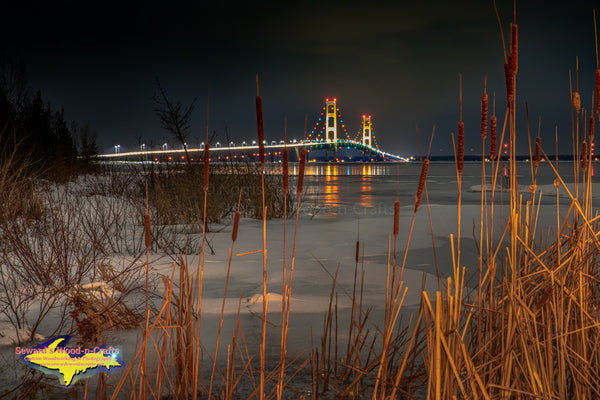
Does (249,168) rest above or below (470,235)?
above

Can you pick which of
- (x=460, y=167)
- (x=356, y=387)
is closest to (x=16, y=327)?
(x=356, y=387)

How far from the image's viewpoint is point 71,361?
1.40 m

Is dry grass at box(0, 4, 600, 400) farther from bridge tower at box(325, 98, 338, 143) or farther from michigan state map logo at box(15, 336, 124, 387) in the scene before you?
bridge tower at box(325, 98, 338, 143)

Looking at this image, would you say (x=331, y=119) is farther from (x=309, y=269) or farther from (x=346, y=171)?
(x=309, y=269)

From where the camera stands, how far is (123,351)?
221 cm

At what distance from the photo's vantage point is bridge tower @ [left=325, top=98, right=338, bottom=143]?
173ft

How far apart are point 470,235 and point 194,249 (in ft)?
11.2

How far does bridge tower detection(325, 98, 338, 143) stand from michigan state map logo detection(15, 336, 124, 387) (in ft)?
165

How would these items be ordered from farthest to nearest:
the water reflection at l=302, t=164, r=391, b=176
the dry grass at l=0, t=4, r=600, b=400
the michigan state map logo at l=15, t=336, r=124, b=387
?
the water reflection at l=302, t=164, r=391, b=176
the michigan state map logo at l=15, t=336, r=124, b=387
the dry grass at l=0, t=4, r=600, b=400

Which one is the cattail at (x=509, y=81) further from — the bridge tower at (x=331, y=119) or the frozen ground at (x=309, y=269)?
the bridge tower at (x=331, y=119)

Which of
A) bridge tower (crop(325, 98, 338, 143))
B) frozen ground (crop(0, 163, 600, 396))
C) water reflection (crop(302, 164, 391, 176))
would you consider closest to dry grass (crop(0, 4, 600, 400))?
frozen ground (crop(0, 163, 600, 396))

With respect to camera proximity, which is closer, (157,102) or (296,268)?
(296,268)

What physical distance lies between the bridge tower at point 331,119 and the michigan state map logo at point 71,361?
50.4 meters

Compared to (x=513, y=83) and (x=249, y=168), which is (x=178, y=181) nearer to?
(x=249, y=168)
